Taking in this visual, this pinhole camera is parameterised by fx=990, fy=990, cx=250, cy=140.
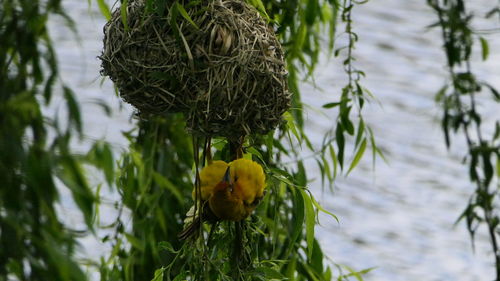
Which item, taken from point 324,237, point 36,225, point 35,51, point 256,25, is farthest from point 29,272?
point 324,237

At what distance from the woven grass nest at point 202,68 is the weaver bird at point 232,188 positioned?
0.24 ft

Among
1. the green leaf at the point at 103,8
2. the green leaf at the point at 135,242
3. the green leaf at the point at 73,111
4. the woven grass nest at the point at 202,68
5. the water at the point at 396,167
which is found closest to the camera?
the green leaf at the point at 73,111

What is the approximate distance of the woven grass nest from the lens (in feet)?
6.07

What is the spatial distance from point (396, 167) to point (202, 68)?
341 centimetres

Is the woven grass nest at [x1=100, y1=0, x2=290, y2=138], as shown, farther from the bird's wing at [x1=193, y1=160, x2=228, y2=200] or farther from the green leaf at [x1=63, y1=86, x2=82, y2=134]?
the green leaf at [x1=63, y1=86, x2=82, y2=134]

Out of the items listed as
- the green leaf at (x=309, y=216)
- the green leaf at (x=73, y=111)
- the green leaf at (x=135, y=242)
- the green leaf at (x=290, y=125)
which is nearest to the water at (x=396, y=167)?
the green leaf at (x=135, y=242)

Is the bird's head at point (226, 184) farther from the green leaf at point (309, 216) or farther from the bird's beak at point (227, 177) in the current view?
the green leaf at point (309, 216)

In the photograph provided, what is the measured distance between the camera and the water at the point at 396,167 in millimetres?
4609

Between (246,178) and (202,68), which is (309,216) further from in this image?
(202,68)

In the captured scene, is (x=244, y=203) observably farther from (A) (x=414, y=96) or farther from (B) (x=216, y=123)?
(A) (x=414, y=96)

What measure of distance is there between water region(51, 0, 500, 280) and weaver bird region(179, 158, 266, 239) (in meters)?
2.29

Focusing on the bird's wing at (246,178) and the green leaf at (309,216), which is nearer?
the bird's wing at (246,178)

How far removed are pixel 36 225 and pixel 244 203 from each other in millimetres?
773

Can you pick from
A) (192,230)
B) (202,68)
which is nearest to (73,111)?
(202,68)
